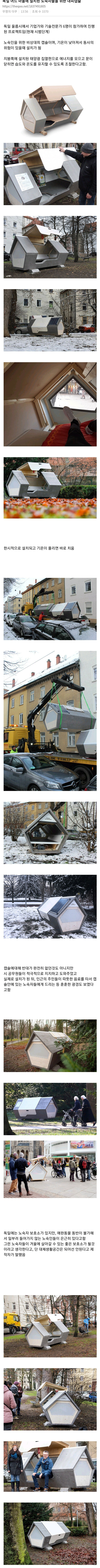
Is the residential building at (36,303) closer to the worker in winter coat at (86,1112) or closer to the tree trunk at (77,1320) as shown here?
the worker in winter coat at (86,1112)

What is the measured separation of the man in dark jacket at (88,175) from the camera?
570cm

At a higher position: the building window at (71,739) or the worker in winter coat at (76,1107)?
the building window at (71,739)

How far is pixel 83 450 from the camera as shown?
571cm

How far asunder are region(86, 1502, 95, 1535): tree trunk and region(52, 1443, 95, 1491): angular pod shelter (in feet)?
0.27

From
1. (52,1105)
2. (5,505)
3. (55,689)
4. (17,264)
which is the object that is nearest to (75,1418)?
(52,1105)

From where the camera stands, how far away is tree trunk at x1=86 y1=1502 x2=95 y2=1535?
198 inches

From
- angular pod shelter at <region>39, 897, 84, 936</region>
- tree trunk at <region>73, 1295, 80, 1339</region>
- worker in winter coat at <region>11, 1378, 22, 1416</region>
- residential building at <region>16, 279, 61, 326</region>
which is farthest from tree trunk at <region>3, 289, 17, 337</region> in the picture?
worker in winter coat at <region>11, 1378, 22, 1416</region>

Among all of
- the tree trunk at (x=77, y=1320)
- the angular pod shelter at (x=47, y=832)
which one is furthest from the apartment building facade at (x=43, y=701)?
the tree trunk at (x=77, y=1320)

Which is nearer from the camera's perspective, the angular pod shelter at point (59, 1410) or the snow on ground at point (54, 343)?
the angular pod shelter at point (59, 1410)

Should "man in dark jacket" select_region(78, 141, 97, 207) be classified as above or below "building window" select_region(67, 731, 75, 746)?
above

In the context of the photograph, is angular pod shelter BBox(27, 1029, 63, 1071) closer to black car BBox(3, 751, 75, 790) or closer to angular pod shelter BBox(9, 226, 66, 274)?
black car BBox(3, 751, 75, 790)

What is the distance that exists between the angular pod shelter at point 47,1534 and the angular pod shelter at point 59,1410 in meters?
0.46

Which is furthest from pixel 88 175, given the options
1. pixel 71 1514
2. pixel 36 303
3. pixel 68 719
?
pixel 71 1514

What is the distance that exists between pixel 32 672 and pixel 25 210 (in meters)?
2.98
